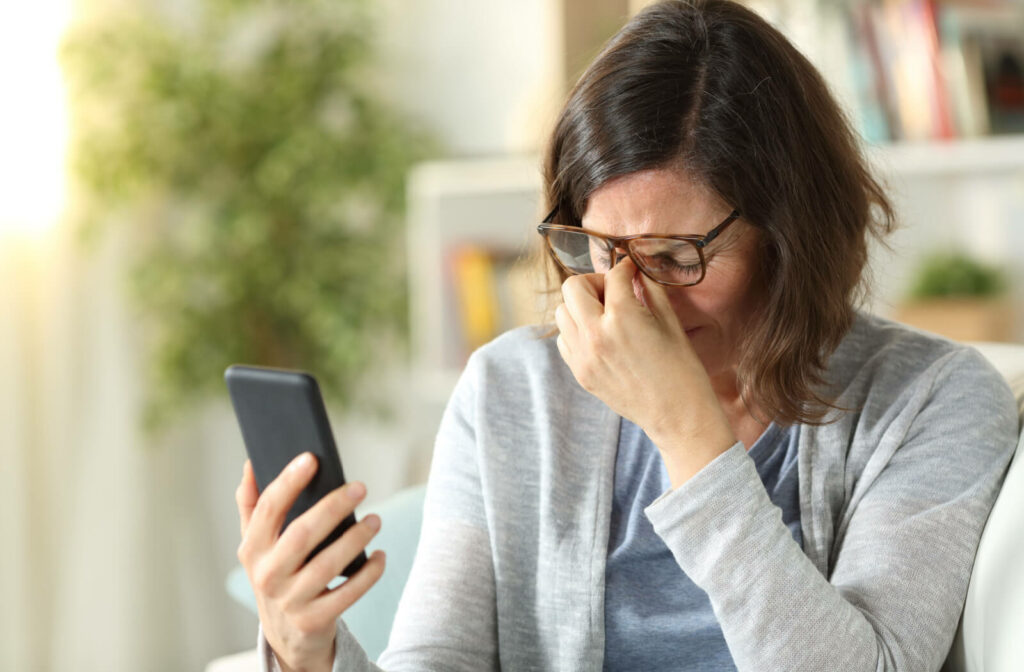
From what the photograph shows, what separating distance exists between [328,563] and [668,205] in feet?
1.47

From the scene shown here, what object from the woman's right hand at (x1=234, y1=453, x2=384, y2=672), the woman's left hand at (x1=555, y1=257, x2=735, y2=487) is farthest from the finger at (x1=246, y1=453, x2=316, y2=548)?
the woman's left hand at (x1=555, y1=257, x2=735, y2=487)

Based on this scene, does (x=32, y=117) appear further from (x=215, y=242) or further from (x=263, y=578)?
(x=263, y=578)

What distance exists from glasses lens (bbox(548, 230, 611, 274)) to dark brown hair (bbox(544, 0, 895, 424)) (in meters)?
0.04

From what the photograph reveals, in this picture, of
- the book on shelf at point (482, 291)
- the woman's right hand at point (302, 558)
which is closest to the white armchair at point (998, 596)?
A: the woman's right hand at point (302, 558)

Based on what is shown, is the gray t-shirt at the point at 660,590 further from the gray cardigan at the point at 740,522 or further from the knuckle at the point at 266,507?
the knuckle at the point at 266,507

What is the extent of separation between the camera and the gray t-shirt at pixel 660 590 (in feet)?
3.48

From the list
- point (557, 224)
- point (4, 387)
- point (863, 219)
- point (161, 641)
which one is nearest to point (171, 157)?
point (4, 387)

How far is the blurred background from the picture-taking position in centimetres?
244

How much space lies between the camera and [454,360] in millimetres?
2578

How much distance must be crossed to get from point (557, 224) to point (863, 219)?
1.04 feet

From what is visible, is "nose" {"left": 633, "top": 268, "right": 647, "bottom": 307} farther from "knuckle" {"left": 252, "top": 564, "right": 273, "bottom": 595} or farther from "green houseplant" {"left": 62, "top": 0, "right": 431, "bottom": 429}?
"green houseplant" {"left": 62, "top": 0, "right": 431, "bottom": 429}

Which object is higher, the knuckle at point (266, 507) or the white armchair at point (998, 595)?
the knuckle at point (266, 507)

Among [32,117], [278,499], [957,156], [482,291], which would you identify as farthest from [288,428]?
[32,117]

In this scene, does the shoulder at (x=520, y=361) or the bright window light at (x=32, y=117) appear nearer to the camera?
the shoulder at (x=520, y=361)
